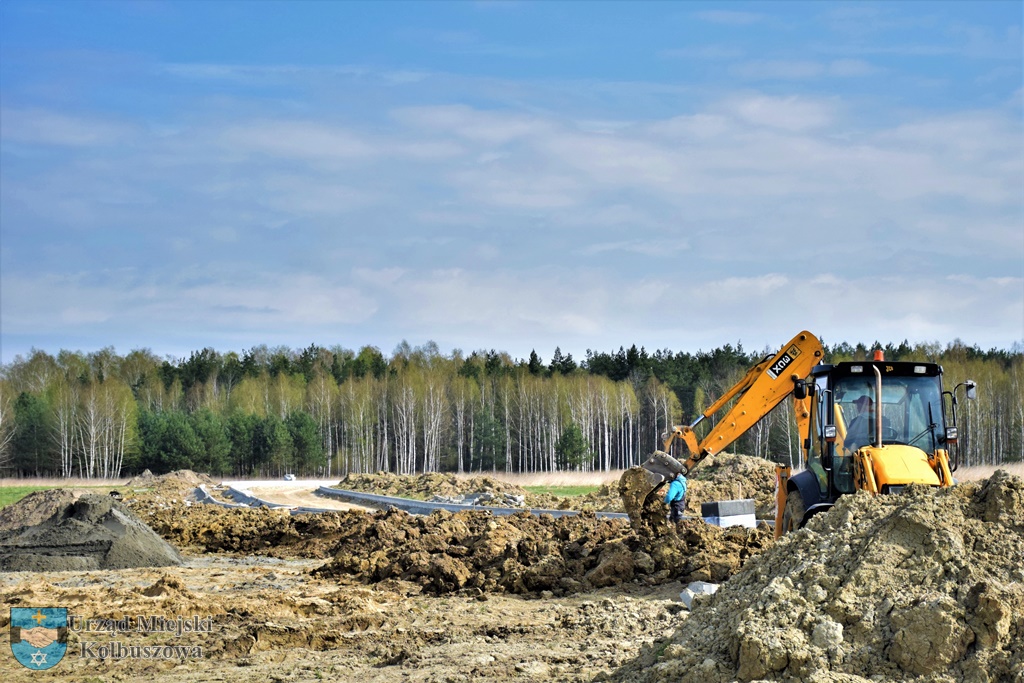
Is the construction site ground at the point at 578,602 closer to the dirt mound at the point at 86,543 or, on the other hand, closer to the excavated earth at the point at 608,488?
the dirt mound at the point at 86,543

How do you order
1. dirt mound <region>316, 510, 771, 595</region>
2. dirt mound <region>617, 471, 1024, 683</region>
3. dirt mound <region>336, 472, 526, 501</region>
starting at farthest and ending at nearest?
1. dirt mound <region>336, 472, 526, 501</region>
2. dirt mound <region>316, 510, 771, 595</region>
3. dirt mound <region>617, 471, 1024, 683</region>

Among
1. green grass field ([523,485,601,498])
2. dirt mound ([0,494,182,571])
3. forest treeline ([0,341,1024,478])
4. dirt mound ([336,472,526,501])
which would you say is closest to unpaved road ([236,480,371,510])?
dirt mound ([336,472,526,501])

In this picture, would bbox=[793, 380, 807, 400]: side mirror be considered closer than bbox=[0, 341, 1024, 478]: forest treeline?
Yes

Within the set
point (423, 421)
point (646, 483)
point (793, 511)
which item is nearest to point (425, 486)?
point (646, 483)

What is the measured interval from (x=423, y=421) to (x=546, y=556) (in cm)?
6087

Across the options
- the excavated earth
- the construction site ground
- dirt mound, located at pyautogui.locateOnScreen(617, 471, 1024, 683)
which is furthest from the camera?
the excavated earth

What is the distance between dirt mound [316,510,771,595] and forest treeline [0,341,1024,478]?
4684 cm

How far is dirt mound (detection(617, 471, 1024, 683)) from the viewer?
6.49 meters

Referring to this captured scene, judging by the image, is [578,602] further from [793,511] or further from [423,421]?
[423,421]

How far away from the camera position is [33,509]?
953 inches

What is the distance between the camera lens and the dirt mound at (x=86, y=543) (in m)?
16.7

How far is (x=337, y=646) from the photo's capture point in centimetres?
1035

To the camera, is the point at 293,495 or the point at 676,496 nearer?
the point at 676,496

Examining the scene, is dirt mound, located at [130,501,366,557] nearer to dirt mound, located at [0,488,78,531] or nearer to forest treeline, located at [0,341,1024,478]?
dirt mound, located at [0,488,78,531]
